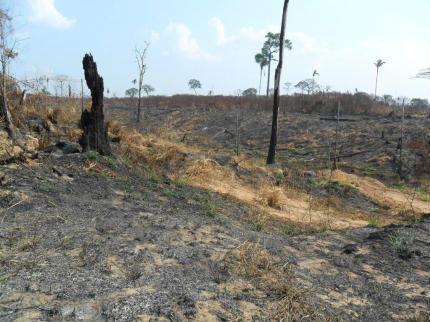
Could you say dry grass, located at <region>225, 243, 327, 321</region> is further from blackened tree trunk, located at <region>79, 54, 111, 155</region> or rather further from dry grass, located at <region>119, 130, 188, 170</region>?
dry grass, located at <region>119, 130, 188, 170</region>

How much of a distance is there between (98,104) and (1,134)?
5.82ft

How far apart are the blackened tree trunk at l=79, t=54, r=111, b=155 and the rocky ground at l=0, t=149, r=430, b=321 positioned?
4.35 ft

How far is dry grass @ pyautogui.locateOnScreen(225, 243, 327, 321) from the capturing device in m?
3.38

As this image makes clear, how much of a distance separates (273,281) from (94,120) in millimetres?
5379

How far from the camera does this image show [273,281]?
3883 millimetres

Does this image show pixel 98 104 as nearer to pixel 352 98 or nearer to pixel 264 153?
pixel 264 153

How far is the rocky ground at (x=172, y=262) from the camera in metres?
3.26

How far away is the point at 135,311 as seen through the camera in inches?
122

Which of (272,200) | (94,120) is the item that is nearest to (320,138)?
(272,200)

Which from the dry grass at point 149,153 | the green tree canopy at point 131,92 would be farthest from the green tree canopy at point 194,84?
the dry grass at point 149,153

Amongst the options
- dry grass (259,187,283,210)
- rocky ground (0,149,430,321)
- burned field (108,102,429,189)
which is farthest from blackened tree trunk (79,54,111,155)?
burned field (108,102,429,189)

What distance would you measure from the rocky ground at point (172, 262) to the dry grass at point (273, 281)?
11 mm

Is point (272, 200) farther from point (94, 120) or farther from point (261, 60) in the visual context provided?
point (261, 60)

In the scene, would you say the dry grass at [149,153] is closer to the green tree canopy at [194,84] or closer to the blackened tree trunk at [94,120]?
the blackened tree trunk at [94,120]
